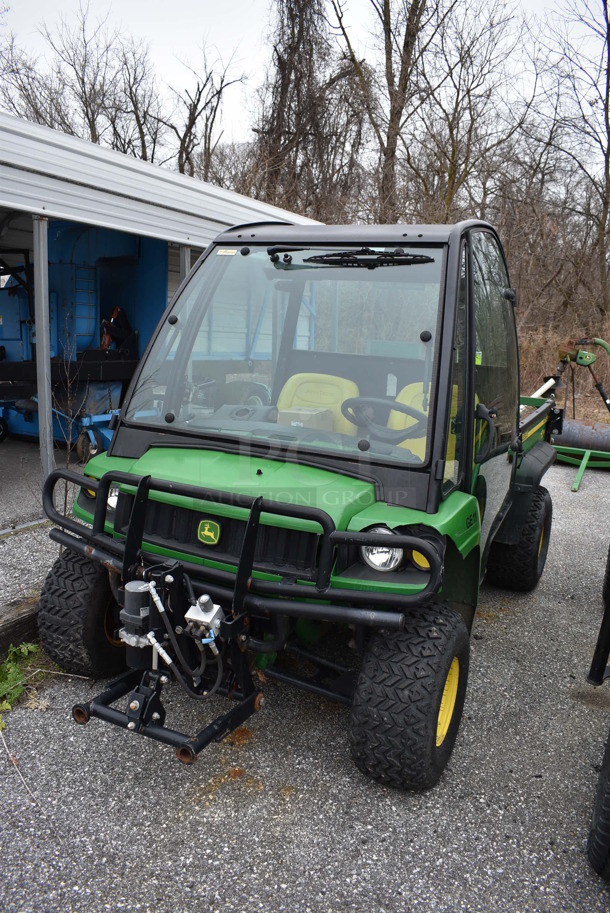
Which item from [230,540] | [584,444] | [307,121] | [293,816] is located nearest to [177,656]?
[230,540]

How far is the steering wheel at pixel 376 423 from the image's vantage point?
263 cm

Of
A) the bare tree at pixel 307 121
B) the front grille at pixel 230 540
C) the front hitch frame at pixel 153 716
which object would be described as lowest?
the front hitch frame at pixel 153 716

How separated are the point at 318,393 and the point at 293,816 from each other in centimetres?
162

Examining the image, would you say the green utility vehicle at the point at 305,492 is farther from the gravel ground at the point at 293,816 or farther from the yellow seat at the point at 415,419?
the gravel ground at the point at 293,816

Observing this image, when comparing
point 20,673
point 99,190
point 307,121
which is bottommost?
point 20,673

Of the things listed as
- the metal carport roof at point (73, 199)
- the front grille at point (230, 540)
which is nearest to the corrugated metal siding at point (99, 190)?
the metal carport roof at point (73, 199)

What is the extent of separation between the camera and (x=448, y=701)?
2730 millimetres

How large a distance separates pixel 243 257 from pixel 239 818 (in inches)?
90.5

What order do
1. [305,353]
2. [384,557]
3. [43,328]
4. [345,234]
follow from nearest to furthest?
[384,557]
[345,234]
[305,353]
[43,328]

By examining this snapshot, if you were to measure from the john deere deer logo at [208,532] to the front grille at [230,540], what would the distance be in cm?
1

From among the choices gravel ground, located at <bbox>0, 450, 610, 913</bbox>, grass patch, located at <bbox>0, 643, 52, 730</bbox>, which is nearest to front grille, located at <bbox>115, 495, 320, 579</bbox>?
gravel ground, located at <bbox>0, 450, 610, 913</bbox>

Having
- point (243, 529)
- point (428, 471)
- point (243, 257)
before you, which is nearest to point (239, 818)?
point (243, 529)

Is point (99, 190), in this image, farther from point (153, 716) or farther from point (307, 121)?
point (307, 121)

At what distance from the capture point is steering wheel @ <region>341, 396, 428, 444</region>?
263 centimetres
